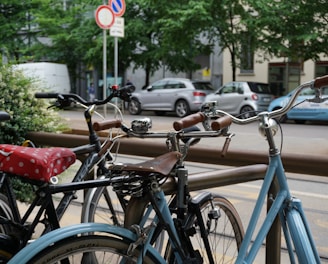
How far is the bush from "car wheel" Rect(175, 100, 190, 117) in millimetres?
16688

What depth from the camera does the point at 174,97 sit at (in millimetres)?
21281

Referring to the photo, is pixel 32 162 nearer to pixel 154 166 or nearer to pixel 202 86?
pixel 154 166

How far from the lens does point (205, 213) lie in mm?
2455

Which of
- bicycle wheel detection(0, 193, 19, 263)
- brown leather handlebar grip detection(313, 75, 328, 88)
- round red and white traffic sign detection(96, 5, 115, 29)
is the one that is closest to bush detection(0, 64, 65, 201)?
bicycle wheel detection(0, 193, 19, 263)

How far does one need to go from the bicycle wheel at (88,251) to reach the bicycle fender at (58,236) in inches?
0.6

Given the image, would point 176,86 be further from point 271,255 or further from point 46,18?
point 271,255

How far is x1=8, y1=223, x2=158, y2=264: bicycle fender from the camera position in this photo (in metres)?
1.72

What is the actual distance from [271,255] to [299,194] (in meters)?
3.89

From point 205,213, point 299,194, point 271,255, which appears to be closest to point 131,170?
point 205,213

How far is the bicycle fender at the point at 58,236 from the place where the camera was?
1718 mm

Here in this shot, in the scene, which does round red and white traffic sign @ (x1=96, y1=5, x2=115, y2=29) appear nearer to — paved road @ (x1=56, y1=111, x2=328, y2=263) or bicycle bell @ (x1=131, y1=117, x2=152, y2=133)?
paved road @ (x1=56, y1=111, x2=328, y2=263)

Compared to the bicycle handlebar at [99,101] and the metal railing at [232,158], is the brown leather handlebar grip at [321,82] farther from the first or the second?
the bicycle handlebar at [99,101]

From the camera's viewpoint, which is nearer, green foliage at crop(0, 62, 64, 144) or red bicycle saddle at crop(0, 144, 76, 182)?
red bicycle saddle at crop(0, 144, 76, 182)

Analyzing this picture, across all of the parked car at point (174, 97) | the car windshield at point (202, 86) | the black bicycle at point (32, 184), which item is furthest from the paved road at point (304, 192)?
the car windshield at point (202, 86)
